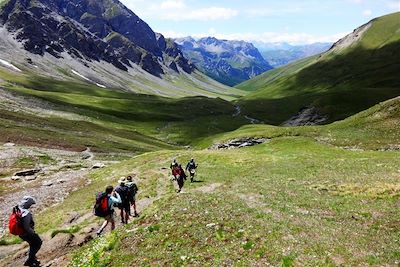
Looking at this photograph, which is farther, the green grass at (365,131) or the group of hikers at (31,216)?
the green grass at (365,131)

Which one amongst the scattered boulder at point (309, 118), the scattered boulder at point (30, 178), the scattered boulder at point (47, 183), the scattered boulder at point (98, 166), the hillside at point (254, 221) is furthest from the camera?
the scattered boulder at point (309, 118)

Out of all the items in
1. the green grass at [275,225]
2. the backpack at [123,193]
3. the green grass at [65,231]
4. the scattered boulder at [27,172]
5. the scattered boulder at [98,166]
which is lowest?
the scattered boulder at [27,172]

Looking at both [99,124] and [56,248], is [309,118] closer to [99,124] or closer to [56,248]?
[99,124]

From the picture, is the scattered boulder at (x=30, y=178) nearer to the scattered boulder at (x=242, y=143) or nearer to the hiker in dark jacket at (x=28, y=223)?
the hiker in dark jacket at (x=28, y=223)

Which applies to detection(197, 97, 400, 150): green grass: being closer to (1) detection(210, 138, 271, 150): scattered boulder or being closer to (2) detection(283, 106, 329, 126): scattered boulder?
(1) detection(210, 138, 271, 150): scattered boulder

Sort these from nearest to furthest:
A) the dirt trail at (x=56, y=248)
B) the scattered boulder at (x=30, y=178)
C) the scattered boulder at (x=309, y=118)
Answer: the dirt trail at (x=56, y=248) < the scattered boulder at (x=30, y=178) < the scattered boulder at (x=309, y=118)

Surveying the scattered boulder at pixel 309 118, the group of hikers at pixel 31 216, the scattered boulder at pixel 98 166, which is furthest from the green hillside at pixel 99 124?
the group of hikers at pixel 31 216

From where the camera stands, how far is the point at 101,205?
92.4 ft

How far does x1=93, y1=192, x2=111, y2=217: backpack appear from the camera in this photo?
2809 cm

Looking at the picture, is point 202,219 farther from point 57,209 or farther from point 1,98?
point 1,98

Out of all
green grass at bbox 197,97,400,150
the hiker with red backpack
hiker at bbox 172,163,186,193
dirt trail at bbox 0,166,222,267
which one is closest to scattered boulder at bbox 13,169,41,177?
hiker at bbox 172,163,186,193

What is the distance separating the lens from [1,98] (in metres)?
149

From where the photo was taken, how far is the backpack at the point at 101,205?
92.2 feet

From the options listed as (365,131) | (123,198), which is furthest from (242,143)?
(123,198)
